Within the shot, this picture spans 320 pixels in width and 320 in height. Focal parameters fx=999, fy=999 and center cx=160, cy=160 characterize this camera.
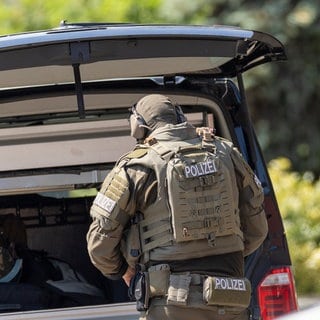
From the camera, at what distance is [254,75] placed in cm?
1238

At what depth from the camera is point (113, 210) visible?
3.87m

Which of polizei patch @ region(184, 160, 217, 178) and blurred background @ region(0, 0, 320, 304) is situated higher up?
blurred background @ region(0, 0, 320, 304)

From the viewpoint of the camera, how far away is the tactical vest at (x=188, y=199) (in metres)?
3.83

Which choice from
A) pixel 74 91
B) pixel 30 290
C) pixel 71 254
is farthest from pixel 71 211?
pixel 74 91

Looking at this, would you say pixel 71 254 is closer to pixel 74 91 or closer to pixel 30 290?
pixel 30 290

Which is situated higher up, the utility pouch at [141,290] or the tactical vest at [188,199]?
the tactical vest at [188,199]

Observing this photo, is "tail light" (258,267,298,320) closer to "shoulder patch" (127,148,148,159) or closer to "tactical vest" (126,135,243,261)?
"tactical vest" (126,135,243,261)

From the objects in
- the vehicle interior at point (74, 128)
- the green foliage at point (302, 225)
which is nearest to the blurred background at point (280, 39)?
the green foliage at point (302, 225)

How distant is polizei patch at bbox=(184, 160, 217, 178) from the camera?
12.6 feet

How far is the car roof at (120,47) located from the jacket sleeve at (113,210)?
0.49 m

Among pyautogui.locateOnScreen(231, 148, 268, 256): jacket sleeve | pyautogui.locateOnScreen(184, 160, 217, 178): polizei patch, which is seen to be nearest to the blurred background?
pyautogui.locateOnScreen(231, 148, 268, 256): jacket sleeve

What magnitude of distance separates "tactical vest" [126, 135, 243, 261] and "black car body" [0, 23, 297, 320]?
42cm

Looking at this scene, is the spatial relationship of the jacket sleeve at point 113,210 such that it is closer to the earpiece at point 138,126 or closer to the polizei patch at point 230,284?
the earpiece at point 138,126

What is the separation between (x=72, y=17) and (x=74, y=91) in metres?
6.28
